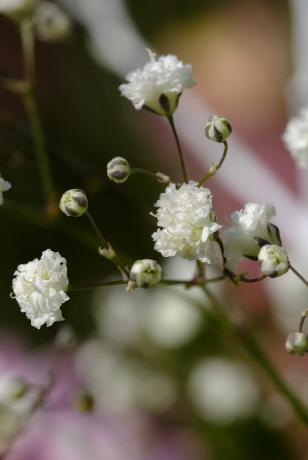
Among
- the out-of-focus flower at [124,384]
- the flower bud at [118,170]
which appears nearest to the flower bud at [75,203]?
the flower bud at [118,170]

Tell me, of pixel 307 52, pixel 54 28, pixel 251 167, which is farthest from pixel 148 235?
pixel 54 28

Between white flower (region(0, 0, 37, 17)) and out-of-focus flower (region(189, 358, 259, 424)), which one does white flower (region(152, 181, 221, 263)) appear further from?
out-of-focus flower (region(189, 358, 259, 424))

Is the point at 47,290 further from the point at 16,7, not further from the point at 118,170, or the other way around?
the point at 16,7

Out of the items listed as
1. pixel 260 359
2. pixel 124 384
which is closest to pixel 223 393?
pixel 124 384

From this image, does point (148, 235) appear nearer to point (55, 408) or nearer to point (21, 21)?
point (55, 408)

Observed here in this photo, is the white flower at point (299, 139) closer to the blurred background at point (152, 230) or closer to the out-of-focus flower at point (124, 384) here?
the blurred background at point (152, 230)

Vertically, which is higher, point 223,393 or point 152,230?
point 152,230

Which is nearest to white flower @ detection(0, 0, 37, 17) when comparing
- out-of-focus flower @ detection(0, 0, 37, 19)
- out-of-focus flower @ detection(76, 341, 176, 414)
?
out-of-focus flower @ detection(0, 0, 37, 19)
